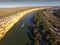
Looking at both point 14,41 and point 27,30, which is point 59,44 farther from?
point 27,30

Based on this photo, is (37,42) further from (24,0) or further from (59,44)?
(24,0)

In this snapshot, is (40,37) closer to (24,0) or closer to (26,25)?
(26,25)

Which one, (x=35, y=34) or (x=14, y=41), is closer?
(x=14, y=41)

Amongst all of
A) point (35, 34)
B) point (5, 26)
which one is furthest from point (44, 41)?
point (5, 26)

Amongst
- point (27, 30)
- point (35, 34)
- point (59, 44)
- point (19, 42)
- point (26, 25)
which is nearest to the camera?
point (59, 44)

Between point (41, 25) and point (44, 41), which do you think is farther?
point (41, 25)

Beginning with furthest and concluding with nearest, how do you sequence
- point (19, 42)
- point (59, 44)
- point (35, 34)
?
point (35, 34)
point (19, 42)
point (59, 44)

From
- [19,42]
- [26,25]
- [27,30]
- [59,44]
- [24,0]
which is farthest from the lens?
[24,0]

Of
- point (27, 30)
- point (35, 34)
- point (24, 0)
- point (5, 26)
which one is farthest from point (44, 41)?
point (24, 0)

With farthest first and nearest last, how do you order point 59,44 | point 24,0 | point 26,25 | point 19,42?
point 24,0, point 26,25, point 19,42, point 59,44
